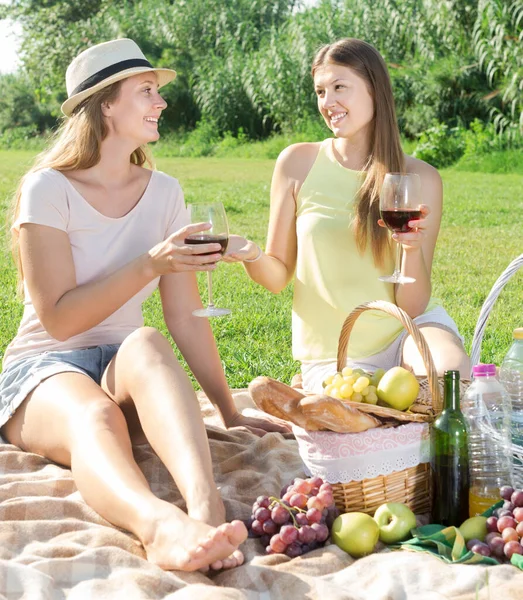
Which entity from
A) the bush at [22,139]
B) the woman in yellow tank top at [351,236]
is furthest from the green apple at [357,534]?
the bush at [22,139]

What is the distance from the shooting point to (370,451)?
8.00 ft

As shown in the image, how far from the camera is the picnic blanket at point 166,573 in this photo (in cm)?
205

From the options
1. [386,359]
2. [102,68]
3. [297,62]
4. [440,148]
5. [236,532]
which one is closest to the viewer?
[236,532]

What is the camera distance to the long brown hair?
10.3ft

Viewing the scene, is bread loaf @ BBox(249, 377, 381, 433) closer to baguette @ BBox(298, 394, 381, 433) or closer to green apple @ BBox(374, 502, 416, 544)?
baguette @ BBox(298, 394, 381, 433)

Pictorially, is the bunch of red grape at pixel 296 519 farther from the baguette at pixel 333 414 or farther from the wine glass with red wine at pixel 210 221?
the wine glass with red wine at pixel 210 221

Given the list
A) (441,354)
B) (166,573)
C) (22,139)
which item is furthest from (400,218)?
(22,139)

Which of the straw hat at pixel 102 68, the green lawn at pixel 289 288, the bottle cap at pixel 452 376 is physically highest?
the straw hat at pixel 102 68

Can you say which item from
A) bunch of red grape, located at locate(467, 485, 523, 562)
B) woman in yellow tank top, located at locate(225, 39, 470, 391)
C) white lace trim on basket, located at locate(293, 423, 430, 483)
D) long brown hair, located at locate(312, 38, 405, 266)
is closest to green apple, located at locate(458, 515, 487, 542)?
bunch of red grape, located at locate(467, 485, 523, 562)

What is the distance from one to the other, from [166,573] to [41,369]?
0.98 metres

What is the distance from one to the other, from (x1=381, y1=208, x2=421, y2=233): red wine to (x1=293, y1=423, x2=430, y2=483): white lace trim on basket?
0.65 meters

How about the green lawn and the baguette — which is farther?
the green lawn

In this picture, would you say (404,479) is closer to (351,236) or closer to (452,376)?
(452,376)

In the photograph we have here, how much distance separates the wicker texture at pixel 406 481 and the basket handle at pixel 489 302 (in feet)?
0.94
